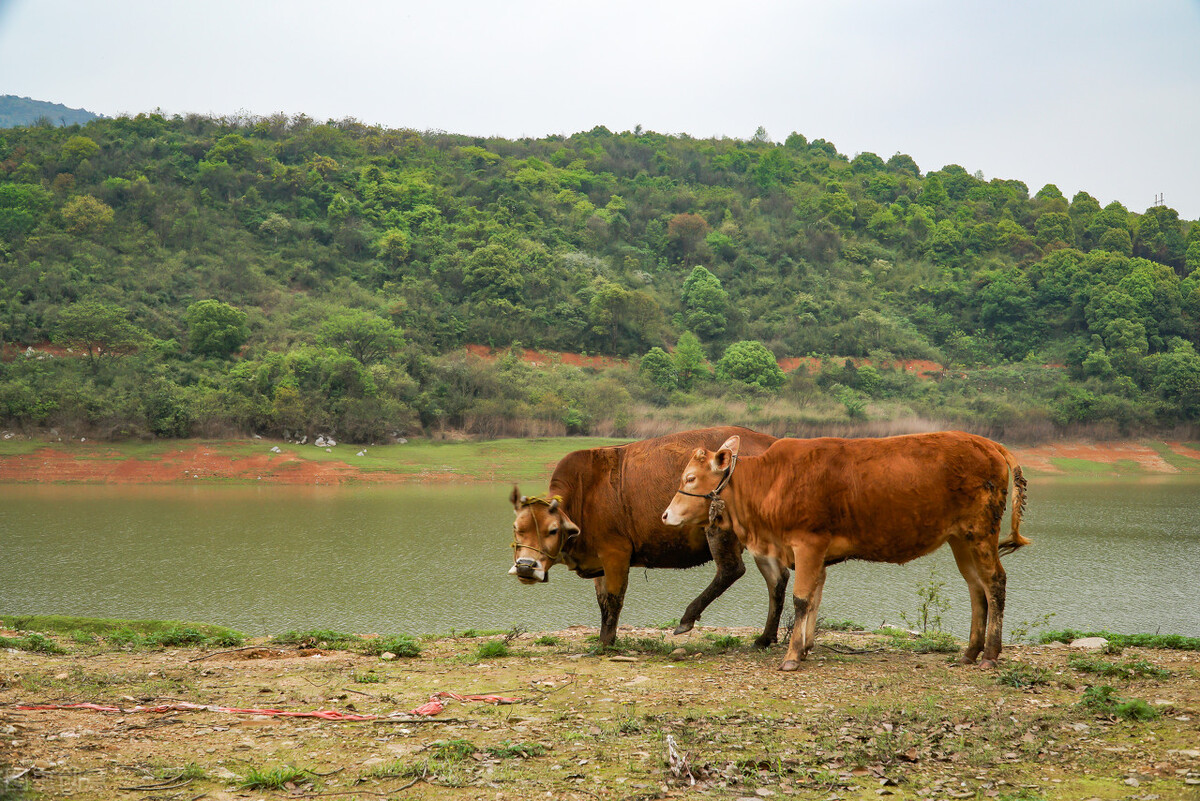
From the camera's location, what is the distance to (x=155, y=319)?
190 ft

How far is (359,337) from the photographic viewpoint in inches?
2279

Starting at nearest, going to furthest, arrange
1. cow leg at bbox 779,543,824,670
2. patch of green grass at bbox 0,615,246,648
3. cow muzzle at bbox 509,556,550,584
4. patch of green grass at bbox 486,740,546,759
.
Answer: patch of green grass at bbox 486,740,546,759, cow leg at bbox 779,543,824,670, cow muzzle at bbox 509,556,550,584, patch of green grass at bbox 0,615,246,648

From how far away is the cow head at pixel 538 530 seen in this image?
8.77m

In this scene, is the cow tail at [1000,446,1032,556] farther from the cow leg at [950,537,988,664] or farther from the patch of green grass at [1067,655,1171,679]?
the patch of green grass at [1067,655,1171,679]

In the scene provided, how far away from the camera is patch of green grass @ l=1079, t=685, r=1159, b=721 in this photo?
19.4ft

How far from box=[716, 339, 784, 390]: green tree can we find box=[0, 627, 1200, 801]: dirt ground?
58518mm

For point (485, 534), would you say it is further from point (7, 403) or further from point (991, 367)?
point (991, 367)

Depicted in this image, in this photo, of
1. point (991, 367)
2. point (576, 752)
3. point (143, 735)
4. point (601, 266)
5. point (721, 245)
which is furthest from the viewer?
point (721, 245)

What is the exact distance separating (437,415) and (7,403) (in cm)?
2303

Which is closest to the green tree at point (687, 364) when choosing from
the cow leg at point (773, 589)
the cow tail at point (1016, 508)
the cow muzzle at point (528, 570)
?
the cow leg at point (773, 589)

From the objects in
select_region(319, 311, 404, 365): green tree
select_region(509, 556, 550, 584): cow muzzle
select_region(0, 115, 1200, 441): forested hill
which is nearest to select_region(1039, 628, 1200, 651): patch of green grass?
select_region(509, 556, 550, 584): cow muzzle

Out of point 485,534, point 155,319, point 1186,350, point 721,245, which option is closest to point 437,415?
point 155,319

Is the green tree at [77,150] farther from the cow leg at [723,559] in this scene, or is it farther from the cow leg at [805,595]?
the cow leg at [805,595]

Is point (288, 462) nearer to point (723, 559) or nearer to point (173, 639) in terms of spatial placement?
point (173, 639)
